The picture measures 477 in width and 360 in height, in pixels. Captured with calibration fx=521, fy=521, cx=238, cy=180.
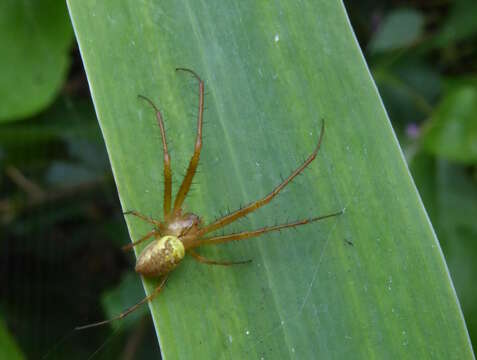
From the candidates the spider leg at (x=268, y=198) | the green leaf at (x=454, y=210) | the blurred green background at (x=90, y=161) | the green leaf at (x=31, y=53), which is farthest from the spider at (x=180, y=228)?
the green leaf at (x=454, y=210)

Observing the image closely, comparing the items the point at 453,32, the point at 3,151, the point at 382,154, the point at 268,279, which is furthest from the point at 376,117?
the point at 3,151

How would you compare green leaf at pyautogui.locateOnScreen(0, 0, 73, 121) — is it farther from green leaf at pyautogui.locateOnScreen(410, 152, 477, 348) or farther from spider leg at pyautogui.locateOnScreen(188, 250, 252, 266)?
green leaf at pyautogui.locateOnScreen(410, 152, 477, 348)

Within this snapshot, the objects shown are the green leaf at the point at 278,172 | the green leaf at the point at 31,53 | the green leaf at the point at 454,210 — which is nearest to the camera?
the green leaf at the point at 278,172

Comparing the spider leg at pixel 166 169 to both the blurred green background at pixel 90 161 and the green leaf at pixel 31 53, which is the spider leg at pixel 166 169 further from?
the green leaf at pixel 31 53

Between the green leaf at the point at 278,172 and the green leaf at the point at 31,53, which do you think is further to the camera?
the green leaf at the point at 31,53

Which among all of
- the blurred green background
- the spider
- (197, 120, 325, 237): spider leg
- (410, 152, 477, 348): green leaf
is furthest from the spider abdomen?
(410, 152, 477, 348): green leaf
